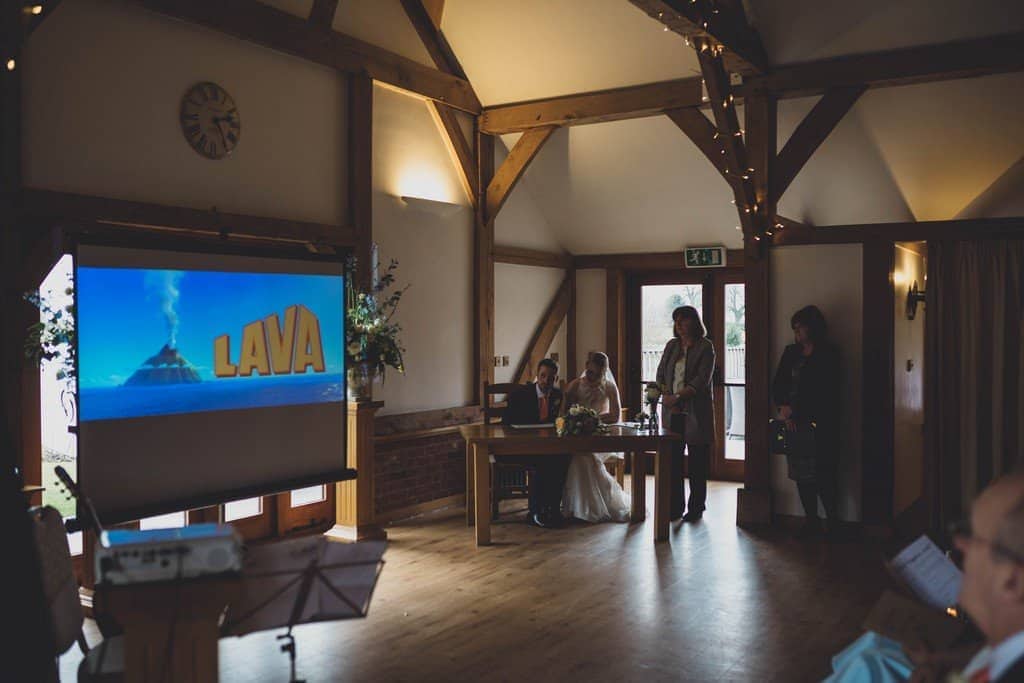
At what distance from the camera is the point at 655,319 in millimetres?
9969

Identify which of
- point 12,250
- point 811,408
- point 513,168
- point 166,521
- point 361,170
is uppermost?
point 513,168

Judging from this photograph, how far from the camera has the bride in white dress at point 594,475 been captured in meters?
7.31

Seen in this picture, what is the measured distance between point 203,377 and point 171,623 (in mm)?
2891

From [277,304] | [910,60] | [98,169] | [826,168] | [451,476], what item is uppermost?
[910,60]

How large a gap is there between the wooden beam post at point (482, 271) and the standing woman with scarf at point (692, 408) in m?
1.75

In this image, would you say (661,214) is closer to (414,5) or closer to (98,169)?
(414,5)

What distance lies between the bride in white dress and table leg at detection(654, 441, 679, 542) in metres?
0.69

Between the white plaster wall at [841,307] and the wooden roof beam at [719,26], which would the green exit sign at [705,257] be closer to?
the white plaster wall at [841,307]

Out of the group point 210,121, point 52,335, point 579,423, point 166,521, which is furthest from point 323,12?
point 166,521

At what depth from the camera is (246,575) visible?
8.69ft

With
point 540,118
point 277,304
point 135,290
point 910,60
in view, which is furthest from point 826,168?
point 135,290

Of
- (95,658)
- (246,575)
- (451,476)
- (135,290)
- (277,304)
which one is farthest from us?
(451,476)

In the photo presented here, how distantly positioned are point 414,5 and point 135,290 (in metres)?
3.76

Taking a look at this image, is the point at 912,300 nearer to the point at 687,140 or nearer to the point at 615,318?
the point at 687,140
